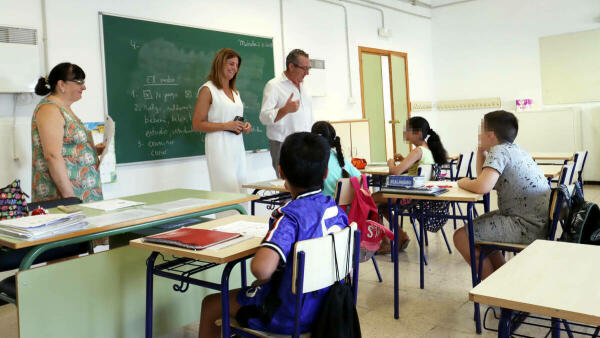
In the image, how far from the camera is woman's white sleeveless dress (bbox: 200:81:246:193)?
386 cm

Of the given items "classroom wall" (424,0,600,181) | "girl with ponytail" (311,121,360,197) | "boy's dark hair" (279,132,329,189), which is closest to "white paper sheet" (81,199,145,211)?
"boy's dark hair" (279,132,329,189)

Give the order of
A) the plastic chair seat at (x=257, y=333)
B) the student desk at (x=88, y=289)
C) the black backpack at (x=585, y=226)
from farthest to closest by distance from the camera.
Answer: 1. the black backpack at (x=585, y=226)
2. the student desk at (x=88, y=289)
3. the plastic chair seat at (x=257, y=333)

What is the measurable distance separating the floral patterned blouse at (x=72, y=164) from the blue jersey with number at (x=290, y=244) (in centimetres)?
171

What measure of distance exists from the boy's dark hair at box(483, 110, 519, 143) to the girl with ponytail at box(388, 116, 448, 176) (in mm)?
1022

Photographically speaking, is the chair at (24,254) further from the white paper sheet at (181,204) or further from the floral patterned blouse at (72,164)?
the white paper sheet at (181,204)

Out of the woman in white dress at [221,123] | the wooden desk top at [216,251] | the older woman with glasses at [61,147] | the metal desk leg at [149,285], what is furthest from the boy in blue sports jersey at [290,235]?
the woman in white dress at [221,123]

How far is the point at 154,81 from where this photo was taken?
4.39 m

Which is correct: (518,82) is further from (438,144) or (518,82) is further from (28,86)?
(28,86)

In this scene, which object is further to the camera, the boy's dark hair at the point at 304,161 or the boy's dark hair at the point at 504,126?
the boy's dark hair at the point at 504,126

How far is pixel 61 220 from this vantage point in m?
1.98

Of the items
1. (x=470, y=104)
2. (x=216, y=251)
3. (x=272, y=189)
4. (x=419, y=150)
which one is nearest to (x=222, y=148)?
(x=272, y=189)

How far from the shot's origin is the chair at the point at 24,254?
210 centimetres

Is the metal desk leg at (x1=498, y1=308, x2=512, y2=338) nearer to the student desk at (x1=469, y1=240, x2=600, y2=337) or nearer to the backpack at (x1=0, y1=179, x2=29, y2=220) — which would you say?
the student desk at (x1=469, y1=240, x2=600, y2=337)

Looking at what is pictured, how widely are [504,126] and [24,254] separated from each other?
2.54 metres
